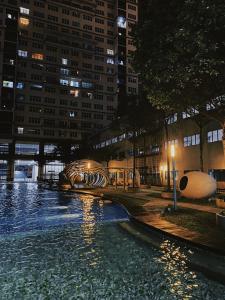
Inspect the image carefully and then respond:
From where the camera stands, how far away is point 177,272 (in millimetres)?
6945

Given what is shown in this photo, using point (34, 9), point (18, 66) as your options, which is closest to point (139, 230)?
point (18, 66)

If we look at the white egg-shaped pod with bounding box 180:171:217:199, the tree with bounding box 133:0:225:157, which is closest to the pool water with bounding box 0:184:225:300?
the tree with bounding box 133:0:225:157

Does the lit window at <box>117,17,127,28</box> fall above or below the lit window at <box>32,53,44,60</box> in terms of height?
above

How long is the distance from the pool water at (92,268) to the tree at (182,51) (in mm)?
6904

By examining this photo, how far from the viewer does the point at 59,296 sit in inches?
220

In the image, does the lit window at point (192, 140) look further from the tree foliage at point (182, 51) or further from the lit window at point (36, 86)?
the lit window at point (36, 86)

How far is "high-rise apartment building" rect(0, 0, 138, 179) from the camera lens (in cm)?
8462

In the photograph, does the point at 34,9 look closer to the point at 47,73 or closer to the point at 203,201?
the point at 47,73

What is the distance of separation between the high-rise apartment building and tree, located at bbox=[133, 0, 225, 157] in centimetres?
7006

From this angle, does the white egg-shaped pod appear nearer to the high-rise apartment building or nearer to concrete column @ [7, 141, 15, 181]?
Answer: the high-rise apartment building

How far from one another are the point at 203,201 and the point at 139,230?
1066 centimetres

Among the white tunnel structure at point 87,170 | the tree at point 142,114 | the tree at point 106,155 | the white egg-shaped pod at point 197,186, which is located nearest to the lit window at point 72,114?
the tree at point 106,155

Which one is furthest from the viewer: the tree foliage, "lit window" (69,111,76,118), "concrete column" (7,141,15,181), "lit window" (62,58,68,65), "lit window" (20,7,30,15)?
"lit window" (62,58,68,65)

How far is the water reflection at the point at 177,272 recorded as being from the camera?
5.86 meters
